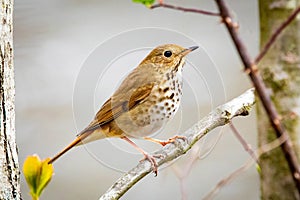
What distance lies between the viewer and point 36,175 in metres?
0.99

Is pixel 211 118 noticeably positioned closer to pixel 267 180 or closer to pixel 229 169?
pixel 267 180

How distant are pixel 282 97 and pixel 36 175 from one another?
0.47m

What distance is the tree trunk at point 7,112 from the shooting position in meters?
1.03

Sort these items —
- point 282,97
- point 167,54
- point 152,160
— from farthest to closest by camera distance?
point 167,54 → point 152,160 → point 282,97

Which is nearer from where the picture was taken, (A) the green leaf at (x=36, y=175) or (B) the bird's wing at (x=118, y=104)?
(A) the green leaf at (x=36, y=175)

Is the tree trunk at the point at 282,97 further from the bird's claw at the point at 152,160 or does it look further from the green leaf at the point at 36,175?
the green leaf at the point at 36,175

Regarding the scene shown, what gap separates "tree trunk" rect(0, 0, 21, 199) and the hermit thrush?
110 millimetres

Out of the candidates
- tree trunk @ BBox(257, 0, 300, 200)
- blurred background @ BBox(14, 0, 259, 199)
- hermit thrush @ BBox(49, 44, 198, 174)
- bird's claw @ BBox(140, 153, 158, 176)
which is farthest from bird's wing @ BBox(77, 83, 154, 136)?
blurred background @ BBox(14, 0, 259, 199)

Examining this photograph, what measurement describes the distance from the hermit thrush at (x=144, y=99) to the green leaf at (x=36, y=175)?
0.31ft

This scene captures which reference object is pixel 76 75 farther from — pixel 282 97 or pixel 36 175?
pixel 282 97

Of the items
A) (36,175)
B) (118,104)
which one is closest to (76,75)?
(118,104)

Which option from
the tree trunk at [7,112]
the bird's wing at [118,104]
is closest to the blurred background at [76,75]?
the bird's wing at [118,104]

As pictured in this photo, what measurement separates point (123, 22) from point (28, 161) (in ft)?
7.70

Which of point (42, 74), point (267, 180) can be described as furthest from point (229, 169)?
point (267, 180)
